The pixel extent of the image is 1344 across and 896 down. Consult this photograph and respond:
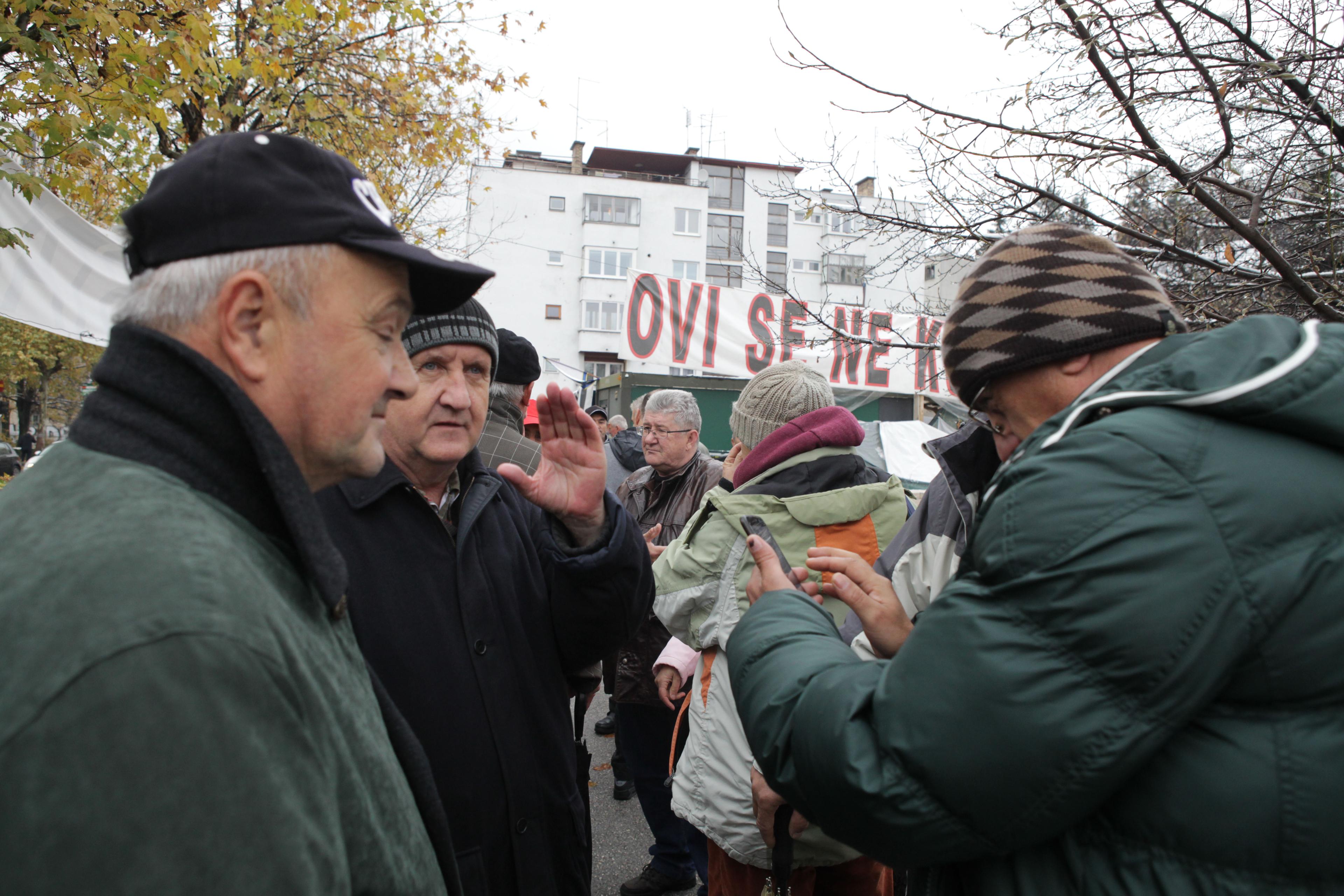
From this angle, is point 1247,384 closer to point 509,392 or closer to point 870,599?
point 870,599

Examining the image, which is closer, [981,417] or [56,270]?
[981,417]

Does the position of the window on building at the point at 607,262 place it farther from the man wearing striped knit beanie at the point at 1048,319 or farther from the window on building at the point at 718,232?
the man wearing striped knit beanie at the point at 1048,319

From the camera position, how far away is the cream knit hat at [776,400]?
9.00 ft

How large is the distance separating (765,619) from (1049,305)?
0.72 m

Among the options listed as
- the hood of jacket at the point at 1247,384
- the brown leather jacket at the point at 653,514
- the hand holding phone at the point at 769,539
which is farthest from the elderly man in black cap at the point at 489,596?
the brown leather jacket at the point at 653,514

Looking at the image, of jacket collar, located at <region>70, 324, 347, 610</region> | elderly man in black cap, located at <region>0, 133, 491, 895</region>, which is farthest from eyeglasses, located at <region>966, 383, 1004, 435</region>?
jacket collar, located at <region>70, 324, 347, 610</region>

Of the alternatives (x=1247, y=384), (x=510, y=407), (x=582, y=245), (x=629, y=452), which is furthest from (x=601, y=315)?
(x=1247, y=384)

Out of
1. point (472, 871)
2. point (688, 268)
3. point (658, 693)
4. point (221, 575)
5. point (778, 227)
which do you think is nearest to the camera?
point (221, 575)

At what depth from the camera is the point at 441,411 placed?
204 centimetres

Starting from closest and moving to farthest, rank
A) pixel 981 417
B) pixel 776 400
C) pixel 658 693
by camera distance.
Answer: pixel 981 417 < pixel 776 400 < pixel 658 693

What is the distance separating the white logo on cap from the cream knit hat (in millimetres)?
1719

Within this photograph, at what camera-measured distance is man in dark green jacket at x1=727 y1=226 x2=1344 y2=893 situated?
3.07 ft

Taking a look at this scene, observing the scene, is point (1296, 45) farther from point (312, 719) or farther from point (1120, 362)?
point (312, 719)

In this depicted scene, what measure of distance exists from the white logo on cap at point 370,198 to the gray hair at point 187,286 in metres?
0.15
